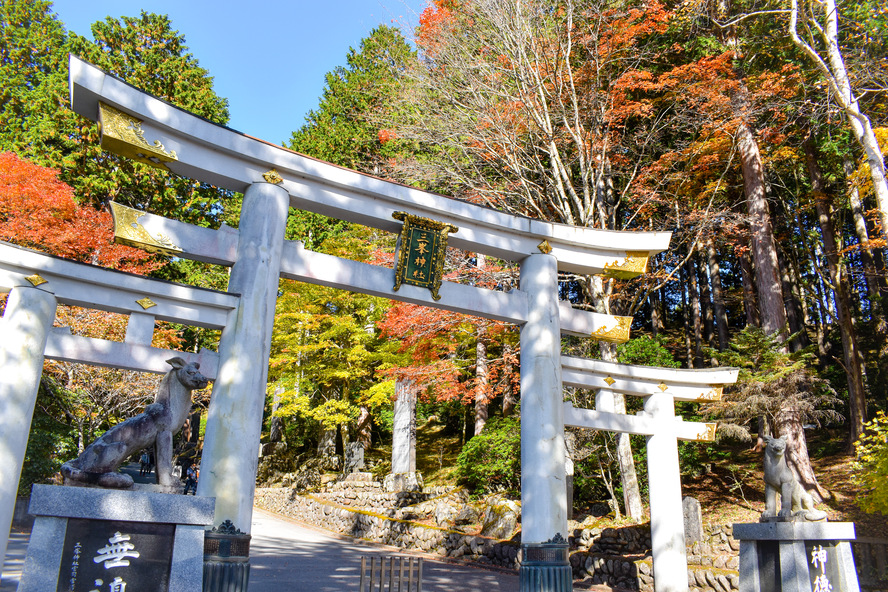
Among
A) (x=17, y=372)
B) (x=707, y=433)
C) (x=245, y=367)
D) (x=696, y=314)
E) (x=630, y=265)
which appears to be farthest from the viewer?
(x=696, y=314)

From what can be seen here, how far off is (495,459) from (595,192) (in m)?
7.49

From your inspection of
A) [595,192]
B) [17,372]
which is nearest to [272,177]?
[17,372]

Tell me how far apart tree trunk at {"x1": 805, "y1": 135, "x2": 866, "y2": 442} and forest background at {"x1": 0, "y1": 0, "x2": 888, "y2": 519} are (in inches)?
3.1

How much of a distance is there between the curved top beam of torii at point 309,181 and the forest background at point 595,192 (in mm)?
3934

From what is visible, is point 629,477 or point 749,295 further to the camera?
point 749,295

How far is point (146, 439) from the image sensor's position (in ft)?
15.3

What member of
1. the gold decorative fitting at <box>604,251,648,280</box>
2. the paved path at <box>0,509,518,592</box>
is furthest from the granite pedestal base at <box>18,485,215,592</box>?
the gold decorative fitting at <box>604,251,648,280</box>

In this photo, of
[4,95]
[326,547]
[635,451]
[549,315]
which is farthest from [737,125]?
[4,95]

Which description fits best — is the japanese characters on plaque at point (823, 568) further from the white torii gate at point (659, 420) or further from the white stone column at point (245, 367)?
the white stone column at point (245, 367)

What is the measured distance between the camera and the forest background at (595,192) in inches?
518

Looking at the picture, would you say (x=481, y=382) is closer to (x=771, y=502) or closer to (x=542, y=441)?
(x=542, y=441)

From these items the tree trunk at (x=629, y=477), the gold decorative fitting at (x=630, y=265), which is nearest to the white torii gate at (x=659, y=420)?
the gold decorative fitting at (x=630, y=265)

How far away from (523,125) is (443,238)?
7.95 meters

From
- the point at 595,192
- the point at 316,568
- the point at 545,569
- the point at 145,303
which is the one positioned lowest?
the point at 316,568
